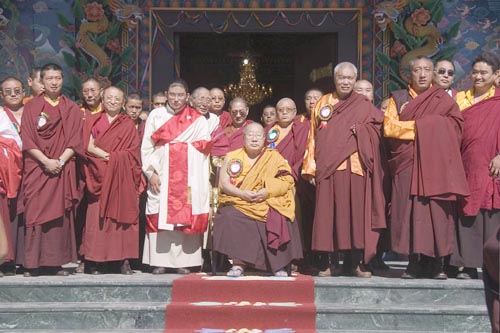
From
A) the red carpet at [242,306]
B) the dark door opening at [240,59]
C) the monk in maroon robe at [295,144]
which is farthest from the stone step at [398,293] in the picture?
the dark door opening at [240,59]

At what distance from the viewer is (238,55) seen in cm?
1289

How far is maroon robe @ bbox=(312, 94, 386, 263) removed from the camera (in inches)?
246

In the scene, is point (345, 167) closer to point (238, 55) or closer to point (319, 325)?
point (319, 325)

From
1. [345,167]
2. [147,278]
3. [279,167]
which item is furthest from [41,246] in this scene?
[345,167]

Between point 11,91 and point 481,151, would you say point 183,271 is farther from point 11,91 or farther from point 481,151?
point 481,151

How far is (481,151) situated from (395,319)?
1372 millimetres

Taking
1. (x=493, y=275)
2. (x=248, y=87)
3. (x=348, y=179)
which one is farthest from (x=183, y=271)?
(x=248, y=87)

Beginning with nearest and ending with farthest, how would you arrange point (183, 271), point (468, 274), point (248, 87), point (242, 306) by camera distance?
point (242, 306) < point (468, 274) < point (183, 271) < point (248, 87)

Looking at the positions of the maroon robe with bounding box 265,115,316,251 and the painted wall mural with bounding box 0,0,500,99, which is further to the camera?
the painted wall mural with bounding box 0,0,500,99

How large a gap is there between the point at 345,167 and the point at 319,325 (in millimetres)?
1247

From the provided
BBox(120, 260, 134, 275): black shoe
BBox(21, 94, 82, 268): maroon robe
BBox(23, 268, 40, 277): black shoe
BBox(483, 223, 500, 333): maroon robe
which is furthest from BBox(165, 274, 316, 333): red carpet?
BBox(483, 223, 500, 333): maroon robe

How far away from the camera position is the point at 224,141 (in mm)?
6855

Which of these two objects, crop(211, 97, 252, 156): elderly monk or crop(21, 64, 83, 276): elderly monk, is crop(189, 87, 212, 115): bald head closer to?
crop(211, 97, 252, 156): elderly monk

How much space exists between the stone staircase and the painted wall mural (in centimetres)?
347
